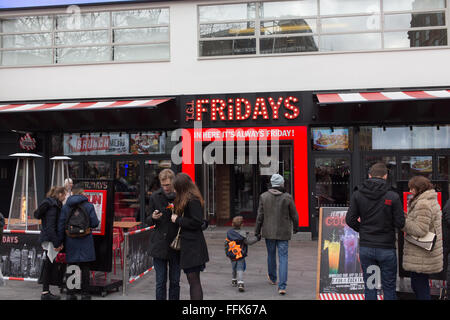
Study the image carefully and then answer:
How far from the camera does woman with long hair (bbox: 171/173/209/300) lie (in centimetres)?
479

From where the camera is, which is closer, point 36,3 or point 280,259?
point 280,259

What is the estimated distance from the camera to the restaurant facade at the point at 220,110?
448 inches

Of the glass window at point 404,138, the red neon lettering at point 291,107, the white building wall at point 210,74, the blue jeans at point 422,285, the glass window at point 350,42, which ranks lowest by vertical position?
the blue jeans at point 422,285

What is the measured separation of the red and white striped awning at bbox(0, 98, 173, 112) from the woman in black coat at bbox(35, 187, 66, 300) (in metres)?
5.22

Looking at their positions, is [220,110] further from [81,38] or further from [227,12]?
[81,38]

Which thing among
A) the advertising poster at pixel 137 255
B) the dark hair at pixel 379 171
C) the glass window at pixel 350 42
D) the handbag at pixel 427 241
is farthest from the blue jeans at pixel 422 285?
the glass window at pixel 350 42

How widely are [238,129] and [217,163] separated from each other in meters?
1.77

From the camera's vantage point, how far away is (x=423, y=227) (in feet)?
16.0

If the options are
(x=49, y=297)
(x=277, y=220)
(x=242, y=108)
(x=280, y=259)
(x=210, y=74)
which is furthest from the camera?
(x=210, y=74)

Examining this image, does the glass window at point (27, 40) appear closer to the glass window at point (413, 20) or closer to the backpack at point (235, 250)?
the backpack at point (235, 250)

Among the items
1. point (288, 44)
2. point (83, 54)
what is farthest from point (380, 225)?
point (83, 54)

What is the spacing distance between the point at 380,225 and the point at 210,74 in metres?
8.26

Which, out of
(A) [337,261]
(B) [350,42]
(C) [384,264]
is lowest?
(A) [337,261]

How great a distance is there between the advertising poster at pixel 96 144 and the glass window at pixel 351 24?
6594 mm
